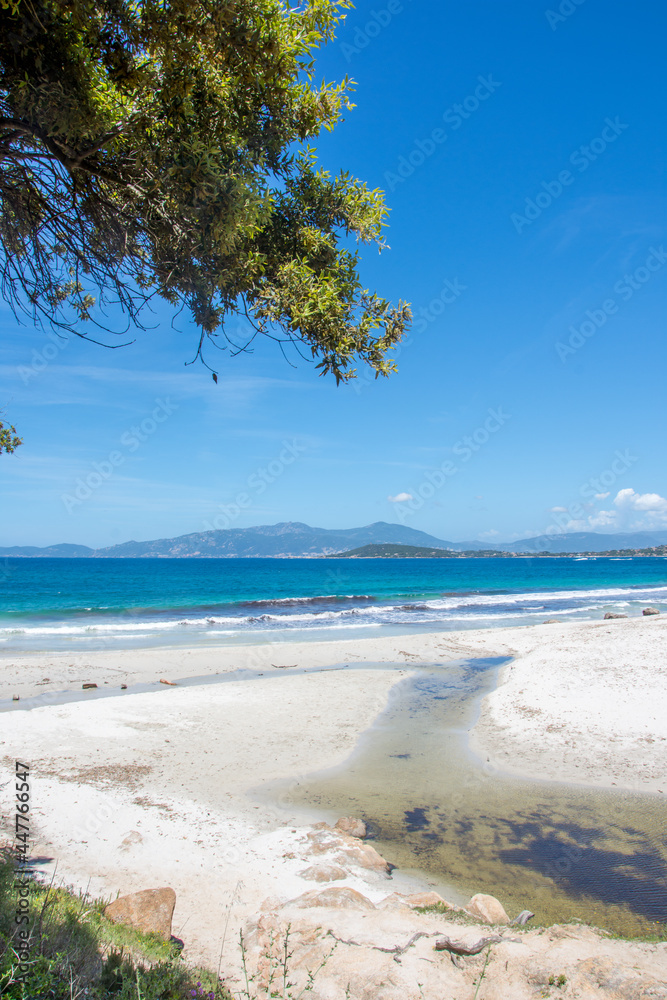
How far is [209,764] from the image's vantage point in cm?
816

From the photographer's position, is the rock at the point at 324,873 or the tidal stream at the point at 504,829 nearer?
the tidal stream at the point at 504,829

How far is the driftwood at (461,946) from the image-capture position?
12.0ft

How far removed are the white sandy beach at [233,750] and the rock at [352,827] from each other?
1.46ft

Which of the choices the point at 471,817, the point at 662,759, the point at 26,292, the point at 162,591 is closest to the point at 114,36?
the point at 26,292

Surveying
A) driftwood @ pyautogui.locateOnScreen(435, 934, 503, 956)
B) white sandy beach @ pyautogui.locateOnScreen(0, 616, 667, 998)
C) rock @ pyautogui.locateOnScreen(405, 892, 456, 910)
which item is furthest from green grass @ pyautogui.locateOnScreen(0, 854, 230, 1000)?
rock @ pyautogui.locateOnScreen(405, 892, 456, 910)

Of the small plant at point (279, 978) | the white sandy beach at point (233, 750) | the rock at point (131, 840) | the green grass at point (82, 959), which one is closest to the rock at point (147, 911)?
the green grass at point (82, 959)

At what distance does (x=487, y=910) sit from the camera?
434cm

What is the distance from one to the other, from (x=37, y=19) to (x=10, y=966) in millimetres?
5031

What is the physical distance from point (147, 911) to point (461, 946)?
2452 mm

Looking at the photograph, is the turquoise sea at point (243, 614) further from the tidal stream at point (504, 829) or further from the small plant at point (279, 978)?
the small plant at point (279, 978)

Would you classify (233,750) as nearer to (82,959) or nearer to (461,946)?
(461,946)

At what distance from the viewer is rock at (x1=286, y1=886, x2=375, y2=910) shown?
439 centimetres

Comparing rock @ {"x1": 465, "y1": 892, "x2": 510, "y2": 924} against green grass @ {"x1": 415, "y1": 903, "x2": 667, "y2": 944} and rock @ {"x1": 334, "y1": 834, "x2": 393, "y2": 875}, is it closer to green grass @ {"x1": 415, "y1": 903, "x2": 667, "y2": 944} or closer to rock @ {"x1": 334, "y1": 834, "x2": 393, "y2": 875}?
green grass @ {"x1": 415, "y1": 903, "x2": 667, "y2": 944}

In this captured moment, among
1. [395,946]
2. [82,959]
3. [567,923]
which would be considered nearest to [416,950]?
[395,946]
